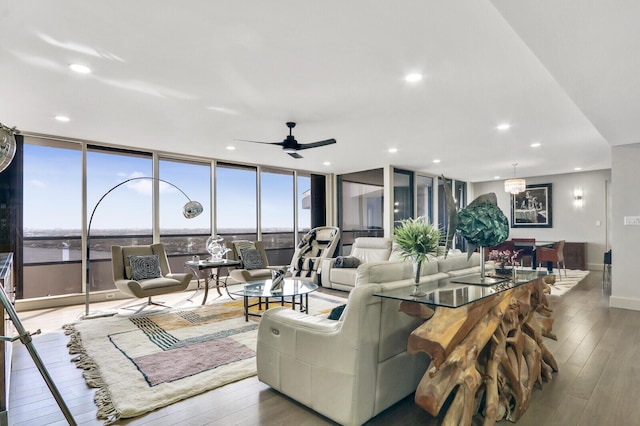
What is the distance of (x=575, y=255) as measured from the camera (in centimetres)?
851

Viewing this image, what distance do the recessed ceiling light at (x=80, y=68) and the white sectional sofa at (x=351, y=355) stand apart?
2552 mm

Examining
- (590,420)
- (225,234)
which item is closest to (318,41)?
(590,420)

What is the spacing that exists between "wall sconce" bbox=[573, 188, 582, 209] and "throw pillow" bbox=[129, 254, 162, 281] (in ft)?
32.2

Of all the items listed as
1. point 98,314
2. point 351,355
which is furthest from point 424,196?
point 351,355

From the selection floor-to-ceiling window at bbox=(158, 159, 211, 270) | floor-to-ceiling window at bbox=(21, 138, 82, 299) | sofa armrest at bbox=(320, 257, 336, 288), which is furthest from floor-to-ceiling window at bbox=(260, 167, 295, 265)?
floor-to-ceiling window at bbox=(21, 138, 82, 299)

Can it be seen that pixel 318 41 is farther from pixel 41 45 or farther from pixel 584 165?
pixel 584 165

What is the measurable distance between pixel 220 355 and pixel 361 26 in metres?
2.91

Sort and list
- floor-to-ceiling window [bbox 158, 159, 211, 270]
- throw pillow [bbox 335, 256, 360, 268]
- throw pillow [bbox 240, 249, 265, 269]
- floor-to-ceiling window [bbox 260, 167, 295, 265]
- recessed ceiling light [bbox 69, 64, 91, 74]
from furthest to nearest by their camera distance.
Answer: floor-to-ceiling window [bbox 260, 167, 295, 265]
floor-to-ceiling window [bbox 158, 159, 211, 270]
throw pillow [bbox 335, 256, 360, 268]
throw pillow [bbox 240, 249, 265, 269]
recessed ceiling light [bbox 69, 64, 91, 74]

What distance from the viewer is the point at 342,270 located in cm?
596

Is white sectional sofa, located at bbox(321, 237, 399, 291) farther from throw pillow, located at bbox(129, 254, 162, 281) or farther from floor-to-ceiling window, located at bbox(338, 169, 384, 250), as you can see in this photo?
throw pillow, located at bbox(129, 254, 162, 281)

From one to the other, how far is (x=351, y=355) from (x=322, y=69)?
2.27 m

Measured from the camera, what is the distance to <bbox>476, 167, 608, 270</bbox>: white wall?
852 cm

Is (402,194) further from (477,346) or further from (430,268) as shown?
(477,346)

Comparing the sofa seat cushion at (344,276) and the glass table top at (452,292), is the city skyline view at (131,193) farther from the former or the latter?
the glass table top at (452,292)
